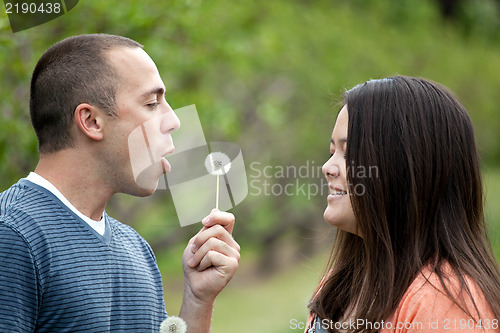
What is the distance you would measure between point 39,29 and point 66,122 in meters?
2.98

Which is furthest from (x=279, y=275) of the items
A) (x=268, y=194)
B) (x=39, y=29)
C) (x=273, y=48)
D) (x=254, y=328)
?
(x=39, y=29)

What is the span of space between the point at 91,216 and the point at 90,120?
326mm

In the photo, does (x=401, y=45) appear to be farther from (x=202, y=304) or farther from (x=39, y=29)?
(x=202, y=304)

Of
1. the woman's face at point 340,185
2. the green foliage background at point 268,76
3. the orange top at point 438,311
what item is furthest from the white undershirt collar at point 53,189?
the green foliage background at point 268,76

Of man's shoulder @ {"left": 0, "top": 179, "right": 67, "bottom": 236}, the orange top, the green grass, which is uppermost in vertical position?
man's shoulder @ {"left": 0, "top": 179, "right": 67, "bottom": 236}

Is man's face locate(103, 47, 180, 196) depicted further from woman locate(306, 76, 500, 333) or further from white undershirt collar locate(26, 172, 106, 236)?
woman locate(306, 76, 500, 333)

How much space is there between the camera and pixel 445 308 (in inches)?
79.0

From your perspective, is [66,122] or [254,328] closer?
[66,122]

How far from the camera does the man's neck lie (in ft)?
7.04

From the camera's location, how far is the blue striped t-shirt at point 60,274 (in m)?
1.88

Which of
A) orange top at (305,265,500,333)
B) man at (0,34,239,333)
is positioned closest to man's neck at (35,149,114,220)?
man at (0,34,239,333)

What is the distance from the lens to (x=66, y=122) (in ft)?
7.11

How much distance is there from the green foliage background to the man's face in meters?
0.84

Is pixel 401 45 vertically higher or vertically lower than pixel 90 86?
higher
